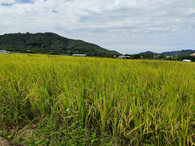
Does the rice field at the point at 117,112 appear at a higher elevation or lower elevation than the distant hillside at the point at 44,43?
lower

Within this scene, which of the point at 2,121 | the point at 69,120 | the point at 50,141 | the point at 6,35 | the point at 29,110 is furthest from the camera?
the point at 6,35

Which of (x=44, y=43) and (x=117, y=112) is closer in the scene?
(x=117, y=112)

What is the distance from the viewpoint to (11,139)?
1479mm

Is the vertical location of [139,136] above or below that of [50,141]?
above

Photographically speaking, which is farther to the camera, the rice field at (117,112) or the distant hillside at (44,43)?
the distant hillside at (44,43)

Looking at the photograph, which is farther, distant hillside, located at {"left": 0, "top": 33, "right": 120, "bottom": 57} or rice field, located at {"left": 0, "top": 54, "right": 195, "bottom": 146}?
distant hillside, located at {"left": 0, "top": 33, "right": 120, "bottom": 57}

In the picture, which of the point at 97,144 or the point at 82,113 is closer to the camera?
the point at 97,144

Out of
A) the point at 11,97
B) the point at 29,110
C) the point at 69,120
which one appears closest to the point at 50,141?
the point at 69,120

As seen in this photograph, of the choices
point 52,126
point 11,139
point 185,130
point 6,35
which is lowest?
point 11,139

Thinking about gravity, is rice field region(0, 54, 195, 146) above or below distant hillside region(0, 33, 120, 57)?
below

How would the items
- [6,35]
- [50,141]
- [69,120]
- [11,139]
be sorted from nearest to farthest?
[50,141] → [11,139] → [69,120] → [6,35]

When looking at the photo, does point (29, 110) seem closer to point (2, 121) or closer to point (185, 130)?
point (2, 121)

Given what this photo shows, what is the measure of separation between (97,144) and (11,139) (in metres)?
1.02

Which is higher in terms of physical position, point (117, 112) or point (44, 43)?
point (44, 43)
